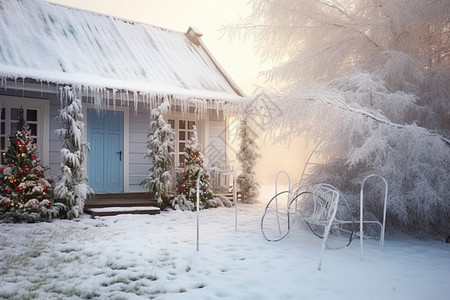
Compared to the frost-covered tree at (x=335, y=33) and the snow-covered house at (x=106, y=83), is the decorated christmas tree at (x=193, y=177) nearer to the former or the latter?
the snow-covered house at (x=106, y=83)

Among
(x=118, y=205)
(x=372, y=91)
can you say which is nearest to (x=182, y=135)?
(x=118, y=205)

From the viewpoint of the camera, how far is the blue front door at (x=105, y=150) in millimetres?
9086

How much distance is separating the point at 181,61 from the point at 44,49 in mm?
3681

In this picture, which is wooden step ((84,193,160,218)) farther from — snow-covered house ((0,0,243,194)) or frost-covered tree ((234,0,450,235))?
frost-covered tree ((234,0,450,235))

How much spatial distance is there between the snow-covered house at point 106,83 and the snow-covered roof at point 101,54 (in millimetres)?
24

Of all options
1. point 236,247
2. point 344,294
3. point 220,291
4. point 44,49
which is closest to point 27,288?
point 220,291

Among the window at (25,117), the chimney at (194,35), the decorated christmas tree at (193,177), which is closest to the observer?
the window at (25,117)

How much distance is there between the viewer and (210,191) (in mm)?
9250

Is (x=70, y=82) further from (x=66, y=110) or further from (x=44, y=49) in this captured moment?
(x=44, y=49)

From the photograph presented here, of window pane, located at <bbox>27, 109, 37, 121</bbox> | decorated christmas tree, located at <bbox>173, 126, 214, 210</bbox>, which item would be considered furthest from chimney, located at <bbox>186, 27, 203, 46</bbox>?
window pane, located at <bbox>27, 109, 37, 121</bbox>

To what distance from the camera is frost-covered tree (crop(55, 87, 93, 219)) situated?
7316mm

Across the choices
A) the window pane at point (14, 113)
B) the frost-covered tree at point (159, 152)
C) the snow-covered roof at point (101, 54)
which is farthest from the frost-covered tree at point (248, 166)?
the window pane at point (14, 113)

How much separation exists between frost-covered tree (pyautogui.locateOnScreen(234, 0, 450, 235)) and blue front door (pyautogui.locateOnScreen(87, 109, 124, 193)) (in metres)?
4.18

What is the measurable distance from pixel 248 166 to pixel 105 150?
12.8 feet
